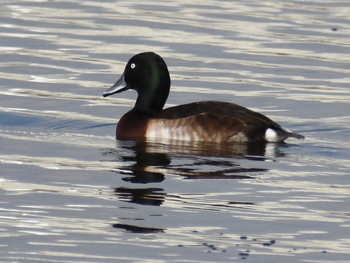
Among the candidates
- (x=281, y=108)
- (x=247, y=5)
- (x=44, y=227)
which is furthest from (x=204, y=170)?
(x=247, y=5)

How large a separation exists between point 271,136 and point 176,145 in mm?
908

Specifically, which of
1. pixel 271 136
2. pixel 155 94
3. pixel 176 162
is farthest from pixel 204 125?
pixel 176 162

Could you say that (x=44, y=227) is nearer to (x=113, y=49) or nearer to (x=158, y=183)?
(x=158, y=183)

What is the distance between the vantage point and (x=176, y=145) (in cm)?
1198

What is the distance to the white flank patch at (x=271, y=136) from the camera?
12.0 m

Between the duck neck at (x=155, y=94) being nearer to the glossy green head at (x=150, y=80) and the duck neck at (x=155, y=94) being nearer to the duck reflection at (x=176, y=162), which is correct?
the glossy green head at (x=150, y=80)

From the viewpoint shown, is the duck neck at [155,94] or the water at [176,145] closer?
the water at [176,145]

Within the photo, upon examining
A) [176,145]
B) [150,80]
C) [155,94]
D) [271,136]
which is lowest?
[176,145]

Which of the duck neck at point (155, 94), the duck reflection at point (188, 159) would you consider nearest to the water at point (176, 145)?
the duck reflection at point (188, 159)

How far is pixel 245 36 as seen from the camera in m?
18.1

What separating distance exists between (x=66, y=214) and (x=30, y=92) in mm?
5879

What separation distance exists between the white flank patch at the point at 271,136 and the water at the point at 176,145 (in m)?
0.09

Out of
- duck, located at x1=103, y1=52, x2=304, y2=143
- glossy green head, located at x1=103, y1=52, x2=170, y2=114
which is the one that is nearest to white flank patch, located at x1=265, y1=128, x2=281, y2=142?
duck, located at x1=103, y1=52, x2=304, y2=143

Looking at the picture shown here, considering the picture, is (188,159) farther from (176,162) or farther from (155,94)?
(155,94)
